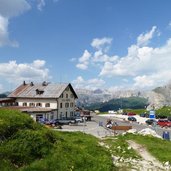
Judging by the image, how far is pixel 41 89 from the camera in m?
99.8

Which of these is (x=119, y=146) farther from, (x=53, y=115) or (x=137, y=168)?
(x=53, y=115)

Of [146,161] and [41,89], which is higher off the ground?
[41,89]

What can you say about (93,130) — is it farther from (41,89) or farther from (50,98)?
(41,89)

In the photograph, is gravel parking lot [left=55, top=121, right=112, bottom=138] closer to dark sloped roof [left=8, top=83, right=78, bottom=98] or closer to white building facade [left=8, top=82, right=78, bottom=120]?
white building facade [left=8, top=82, right=78, bottom=120]

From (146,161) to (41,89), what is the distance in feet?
249

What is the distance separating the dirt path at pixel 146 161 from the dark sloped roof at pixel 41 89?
62.7 m

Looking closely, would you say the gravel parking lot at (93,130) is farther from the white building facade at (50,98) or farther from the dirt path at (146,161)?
the dirt path at (146,161)

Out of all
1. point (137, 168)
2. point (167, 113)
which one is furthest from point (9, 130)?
point (167, 113)

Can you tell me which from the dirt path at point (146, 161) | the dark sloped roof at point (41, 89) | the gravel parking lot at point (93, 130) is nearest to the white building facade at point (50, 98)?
the dark sloped roof at point (41, 89)

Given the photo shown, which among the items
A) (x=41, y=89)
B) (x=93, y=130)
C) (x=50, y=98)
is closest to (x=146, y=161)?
(x=93, y=130)

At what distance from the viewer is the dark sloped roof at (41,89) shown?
95.8 metres

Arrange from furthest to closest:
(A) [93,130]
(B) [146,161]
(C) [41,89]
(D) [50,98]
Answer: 1. (C) [41,89]
2. (D) [50,98]
3. (A) [93,130]
4. (B) [146,161]

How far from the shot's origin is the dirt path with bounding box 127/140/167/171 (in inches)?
945

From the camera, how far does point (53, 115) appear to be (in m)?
92.9
